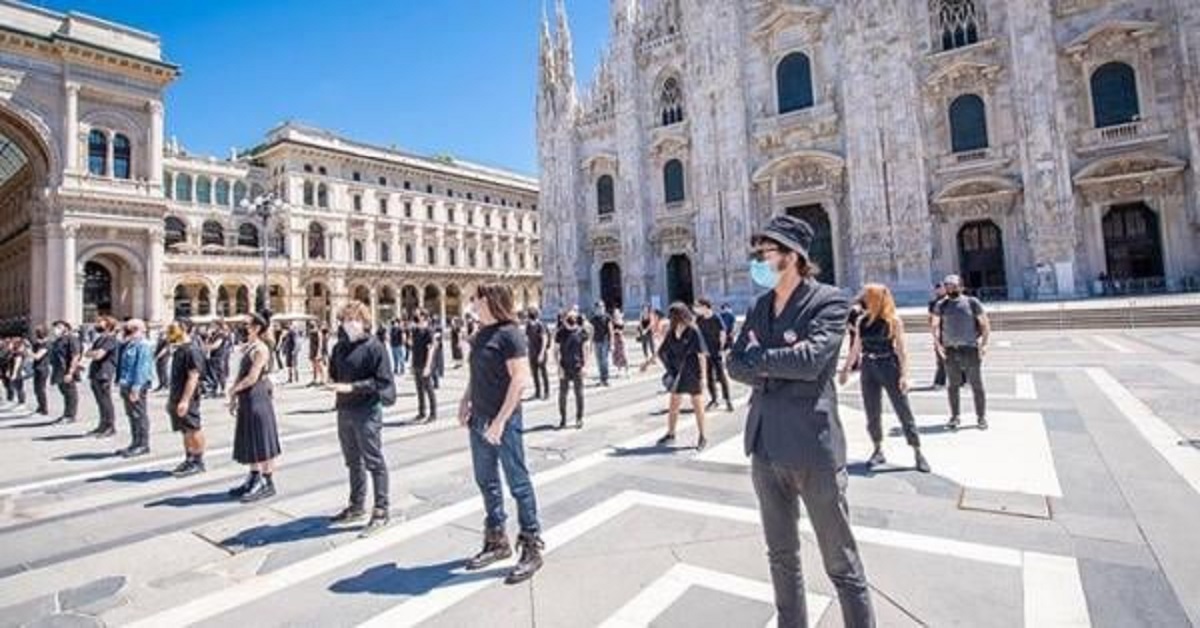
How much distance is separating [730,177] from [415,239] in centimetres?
3203

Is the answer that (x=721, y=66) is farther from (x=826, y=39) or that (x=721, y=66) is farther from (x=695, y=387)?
(x=695, y=387)

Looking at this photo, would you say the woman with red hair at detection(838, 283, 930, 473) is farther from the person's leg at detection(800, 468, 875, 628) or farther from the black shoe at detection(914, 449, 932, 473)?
the person's leg at detection(800, 468, 875, 628)

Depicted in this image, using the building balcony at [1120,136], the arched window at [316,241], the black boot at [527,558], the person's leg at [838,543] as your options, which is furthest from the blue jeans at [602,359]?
the arched window at [316,241]

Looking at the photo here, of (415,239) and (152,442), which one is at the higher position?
(415,239)

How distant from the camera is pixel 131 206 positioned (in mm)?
29609

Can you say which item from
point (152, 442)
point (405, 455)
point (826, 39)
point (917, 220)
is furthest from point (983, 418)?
point (826, 39)

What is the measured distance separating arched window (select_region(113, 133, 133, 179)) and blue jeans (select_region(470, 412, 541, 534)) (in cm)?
3681

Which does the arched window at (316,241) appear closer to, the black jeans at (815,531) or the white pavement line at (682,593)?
the white pavement line at (682,593)

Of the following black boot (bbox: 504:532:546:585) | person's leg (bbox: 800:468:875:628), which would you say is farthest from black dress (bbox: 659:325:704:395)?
person's leg (bbox: 800:468:875:628)

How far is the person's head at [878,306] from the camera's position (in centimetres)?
530

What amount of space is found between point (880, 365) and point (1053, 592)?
2.56 m

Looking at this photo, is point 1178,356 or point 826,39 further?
point 826,39

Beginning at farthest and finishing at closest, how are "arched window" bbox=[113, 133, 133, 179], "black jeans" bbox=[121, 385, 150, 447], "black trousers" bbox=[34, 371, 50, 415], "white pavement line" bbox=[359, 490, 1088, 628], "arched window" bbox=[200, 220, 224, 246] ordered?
"arched window" bbox=[200, 220, 224, 246]
"arched window" bbox=[113, 133, 133, 179]
"black trousers" bbox=[34, 371, 50, 415]
"black jeans" bbox=[121, 385, 150, 447]
"white pavement line" bbox=[359, 490, 1088, 628]

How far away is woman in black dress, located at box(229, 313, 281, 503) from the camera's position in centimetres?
512
